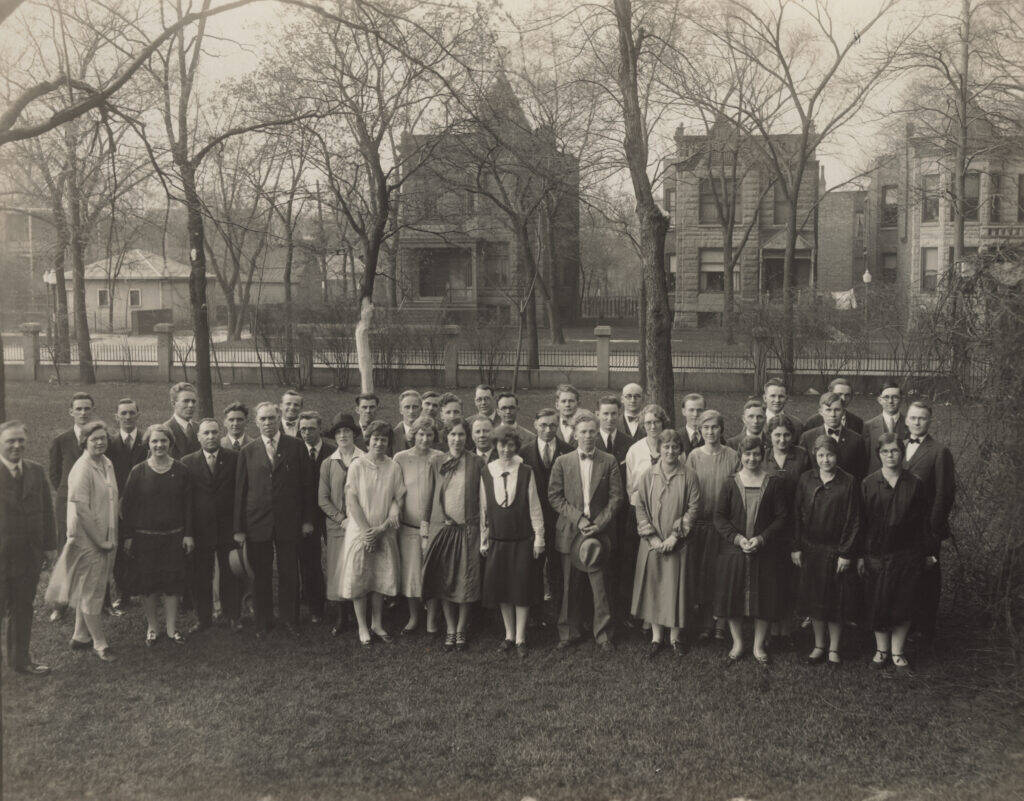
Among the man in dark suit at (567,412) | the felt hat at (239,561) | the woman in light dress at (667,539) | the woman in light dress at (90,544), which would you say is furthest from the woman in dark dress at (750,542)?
the woman in light dress at (90,544)

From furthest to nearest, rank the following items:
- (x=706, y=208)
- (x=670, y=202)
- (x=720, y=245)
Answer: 1. (x=670, y=202)
2. (x=706, y=208)
3. (x=720, y=245)

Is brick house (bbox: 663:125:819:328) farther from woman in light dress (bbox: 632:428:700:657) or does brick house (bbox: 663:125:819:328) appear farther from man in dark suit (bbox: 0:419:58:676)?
man in dark suit (bbox: 0:419:58:676)

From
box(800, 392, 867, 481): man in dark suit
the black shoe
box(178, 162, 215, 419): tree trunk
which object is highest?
box(178, 162, 215, 419): tree trunk

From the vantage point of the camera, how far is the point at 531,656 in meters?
7.12

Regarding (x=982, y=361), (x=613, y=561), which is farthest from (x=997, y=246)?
(x=613, y=561)

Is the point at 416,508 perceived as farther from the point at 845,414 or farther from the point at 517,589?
the point at 845,414

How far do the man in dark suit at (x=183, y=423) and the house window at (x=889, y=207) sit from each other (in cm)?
4916

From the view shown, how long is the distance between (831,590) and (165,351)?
22.6 metres

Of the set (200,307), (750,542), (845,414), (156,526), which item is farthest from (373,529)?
(200,307)

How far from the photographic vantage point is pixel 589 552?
7309 millimetres

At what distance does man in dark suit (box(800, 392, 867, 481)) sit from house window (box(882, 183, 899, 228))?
4711 cm

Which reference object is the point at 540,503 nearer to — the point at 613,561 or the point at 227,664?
the point at 613,561

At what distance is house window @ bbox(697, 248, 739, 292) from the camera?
4372 centimetres

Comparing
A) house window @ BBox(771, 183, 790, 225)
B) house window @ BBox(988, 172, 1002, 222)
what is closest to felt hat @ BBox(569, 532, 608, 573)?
house window @ BBox(988, 172, 1002, 222)
